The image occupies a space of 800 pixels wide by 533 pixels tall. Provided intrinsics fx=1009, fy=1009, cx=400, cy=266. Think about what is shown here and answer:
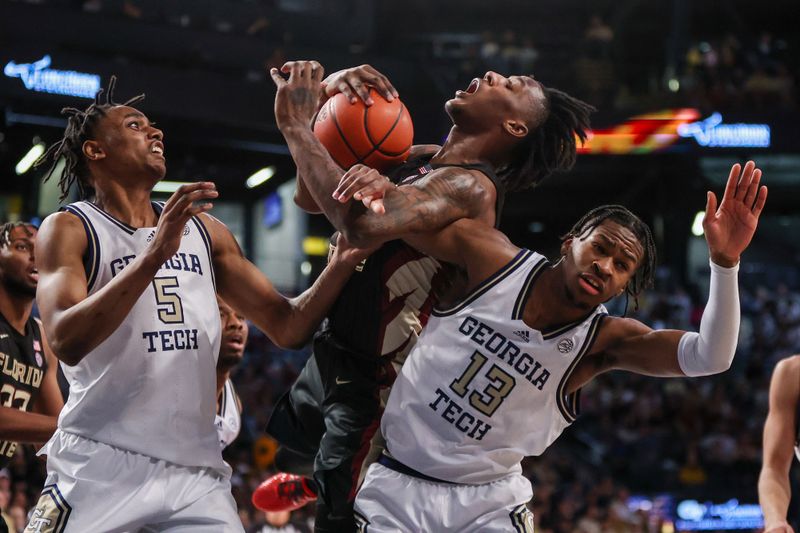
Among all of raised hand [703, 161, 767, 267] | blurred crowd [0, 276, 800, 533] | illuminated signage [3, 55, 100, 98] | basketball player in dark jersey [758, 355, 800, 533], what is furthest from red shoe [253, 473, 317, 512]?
illuminated signage [3, 55, 100, 98]

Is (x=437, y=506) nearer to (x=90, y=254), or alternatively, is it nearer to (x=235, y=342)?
(x=90, y=254)

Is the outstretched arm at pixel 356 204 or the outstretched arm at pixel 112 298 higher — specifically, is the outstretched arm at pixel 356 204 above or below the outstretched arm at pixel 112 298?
above

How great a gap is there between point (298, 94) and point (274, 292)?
729 mm

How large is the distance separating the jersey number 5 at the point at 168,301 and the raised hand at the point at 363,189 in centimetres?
67

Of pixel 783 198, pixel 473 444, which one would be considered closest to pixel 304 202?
pixel 473 444

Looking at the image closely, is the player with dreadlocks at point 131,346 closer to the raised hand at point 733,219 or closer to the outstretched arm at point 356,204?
the outstretched arm at point 356,204

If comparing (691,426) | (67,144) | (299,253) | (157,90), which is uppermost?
(157,90)

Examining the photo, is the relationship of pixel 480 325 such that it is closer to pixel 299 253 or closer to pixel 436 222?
pixel 436 222

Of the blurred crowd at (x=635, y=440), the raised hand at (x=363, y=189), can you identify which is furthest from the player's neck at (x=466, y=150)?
the blurred crowd at (x=635, y=440)

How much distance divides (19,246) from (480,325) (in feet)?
7.45

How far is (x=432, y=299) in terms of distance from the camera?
367 cm

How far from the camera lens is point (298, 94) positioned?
138 inches

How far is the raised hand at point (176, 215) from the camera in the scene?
290 cm

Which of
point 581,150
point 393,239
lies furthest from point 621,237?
point 581,150
